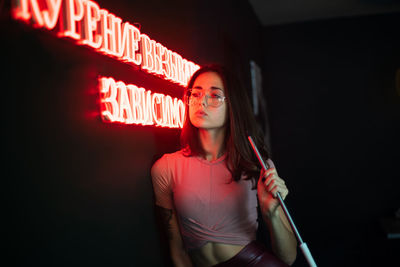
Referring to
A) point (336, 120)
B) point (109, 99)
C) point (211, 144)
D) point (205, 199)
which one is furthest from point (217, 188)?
point (336, 120)

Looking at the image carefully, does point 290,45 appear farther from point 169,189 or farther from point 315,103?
point 169,189

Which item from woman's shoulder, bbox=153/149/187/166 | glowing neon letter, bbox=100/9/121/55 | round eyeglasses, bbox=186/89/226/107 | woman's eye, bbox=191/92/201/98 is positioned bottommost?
woman's shoulder, bbox=153/149/187/166

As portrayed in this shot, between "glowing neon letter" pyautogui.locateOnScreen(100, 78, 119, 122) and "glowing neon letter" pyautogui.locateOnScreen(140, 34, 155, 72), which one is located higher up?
"glowing neon letter" pyautogui.locateOnScreen(140, 34, 155, 72)

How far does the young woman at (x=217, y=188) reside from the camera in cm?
160

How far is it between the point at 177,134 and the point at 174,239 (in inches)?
25.9

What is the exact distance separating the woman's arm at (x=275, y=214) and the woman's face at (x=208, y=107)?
0.37 m

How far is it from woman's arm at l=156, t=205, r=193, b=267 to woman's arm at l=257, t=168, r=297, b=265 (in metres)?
0.46

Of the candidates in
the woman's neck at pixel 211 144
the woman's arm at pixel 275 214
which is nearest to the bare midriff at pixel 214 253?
the woman's arm at pixel 275 214

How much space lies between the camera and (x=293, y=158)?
18.5ft

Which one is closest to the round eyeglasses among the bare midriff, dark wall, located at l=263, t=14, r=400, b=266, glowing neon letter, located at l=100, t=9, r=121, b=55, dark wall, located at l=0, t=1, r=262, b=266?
dark wall, located at l=0, t=1, r=262, b=266

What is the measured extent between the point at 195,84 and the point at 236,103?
0.24 metres

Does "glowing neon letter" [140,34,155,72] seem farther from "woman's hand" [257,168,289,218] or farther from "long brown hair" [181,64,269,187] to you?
"woman's hand" [257,168,289,218]

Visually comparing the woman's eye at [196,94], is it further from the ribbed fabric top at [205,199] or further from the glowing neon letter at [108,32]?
the glowing neon letter at [108,32]

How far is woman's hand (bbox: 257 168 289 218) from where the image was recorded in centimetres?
149
